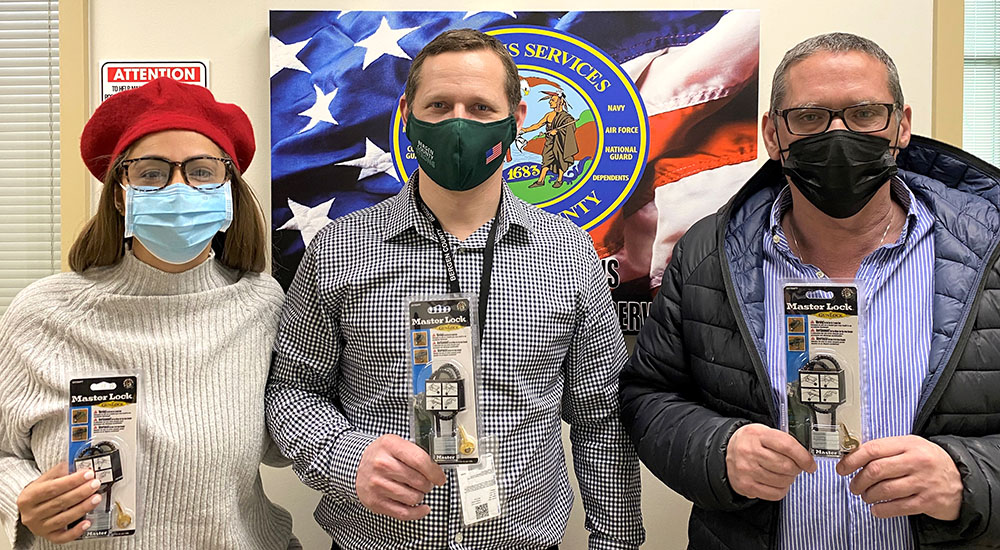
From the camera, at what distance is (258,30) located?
2.54 meters

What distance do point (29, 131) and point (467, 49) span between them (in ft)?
6.16

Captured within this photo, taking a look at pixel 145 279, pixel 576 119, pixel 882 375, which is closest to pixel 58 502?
pixel 145 279

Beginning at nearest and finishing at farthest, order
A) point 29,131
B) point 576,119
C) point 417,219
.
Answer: point 417,219 → point 576,119 → point 29,131

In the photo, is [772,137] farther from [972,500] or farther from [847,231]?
[972,500]

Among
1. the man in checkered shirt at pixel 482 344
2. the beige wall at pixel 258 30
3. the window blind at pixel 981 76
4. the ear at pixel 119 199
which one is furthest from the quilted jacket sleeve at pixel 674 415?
the window blind at pixel 981 76

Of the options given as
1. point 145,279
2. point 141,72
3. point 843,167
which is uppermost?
point 141,72

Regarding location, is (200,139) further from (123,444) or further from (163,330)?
(123,444)

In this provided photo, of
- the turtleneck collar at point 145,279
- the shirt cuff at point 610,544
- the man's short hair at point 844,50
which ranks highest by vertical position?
the man's short hair at point 844,50

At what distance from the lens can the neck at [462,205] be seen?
185 cm

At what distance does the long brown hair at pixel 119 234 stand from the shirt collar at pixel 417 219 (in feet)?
1.16

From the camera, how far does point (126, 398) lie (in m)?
1.46

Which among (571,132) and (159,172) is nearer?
(159,172)

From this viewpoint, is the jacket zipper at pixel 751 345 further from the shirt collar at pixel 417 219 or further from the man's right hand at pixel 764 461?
the shirt collar at pixel 417 219

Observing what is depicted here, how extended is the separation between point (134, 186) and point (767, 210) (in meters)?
1.54
